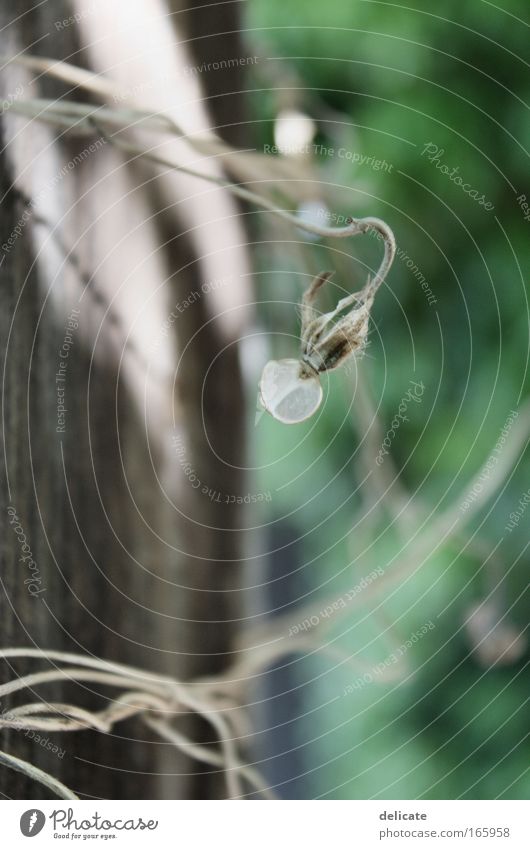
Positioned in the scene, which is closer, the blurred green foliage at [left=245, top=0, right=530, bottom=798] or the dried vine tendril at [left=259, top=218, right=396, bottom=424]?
the dried vine tendril at [left=259, top=218, right=396, bottom=424]

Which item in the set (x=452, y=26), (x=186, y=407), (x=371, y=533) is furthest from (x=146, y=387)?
(x=452, y=26)

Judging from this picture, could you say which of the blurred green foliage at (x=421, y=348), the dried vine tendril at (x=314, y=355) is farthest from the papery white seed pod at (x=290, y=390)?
the blurred green foliage at (x=421, y=348)

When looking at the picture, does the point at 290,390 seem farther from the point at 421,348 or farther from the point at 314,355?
the point at 421,348

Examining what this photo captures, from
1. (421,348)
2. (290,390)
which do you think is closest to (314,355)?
(290,390)

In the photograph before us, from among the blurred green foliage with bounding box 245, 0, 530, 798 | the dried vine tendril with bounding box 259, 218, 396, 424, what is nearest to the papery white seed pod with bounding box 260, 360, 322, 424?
the dried vine tendril with bounding box 259, 218, 396, 424

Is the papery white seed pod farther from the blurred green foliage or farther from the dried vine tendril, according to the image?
the blurred green foliage

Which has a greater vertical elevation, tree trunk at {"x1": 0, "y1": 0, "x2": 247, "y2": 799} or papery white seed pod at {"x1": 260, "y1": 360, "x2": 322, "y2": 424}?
tree trunk at {"x1": 0, "y1": 0, "x2": 247, "y2": 799}

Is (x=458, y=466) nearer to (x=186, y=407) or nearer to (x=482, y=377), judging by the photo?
(x=482, y=377)
